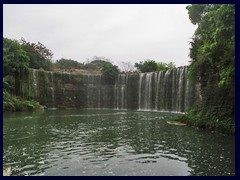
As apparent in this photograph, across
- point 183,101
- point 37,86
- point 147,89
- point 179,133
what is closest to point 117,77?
point 147,89

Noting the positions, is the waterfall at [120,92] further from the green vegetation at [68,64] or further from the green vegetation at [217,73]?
the green vegetation at [217,73]

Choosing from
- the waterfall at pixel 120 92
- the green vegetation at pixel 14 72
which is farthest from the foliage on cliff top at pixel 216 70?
the waterfall at pixel 120 92

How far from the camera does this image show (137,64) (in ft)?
174

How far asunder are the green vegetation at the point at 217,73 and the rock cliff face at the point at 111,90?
37.5 ft

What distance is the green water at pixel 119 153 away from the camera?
326 inches

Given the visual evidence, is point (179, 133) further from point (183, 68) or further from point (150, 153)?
point (183, 68)

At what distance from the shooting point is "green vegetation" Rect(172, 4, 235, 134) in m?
11.8

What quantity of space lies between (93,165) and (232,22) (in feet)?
25.6

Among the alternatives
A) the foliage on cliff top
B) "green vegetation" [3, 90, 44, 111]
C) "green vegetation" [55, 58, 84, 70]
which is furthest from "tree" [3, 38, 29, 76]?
the foliage on cliff top

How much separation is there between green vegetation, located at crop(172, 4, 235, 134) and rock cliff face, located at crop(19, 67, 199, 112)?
11.4 m

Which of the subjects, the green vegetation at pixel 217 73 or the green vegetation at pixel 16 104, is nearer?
the green vegetation at pixel 217 73

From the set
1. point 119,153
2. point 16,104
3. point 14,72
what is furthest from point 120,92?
point 119,153
